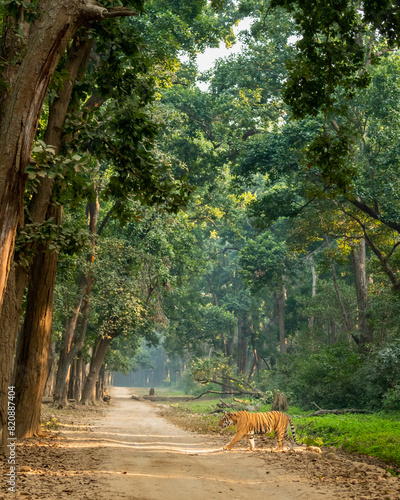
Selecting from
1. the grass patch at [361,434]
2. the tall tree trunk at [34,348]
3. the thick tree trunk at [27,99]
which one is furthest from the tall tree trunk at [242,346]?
the thick tree trunk at [27,99]

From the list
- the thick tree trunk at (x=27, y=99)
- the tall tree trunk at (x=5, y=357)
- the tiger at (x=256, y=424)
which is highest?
the thick tree trunk at (x=27, y=99)

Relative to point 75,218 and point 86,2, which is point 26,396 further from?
point 75,218

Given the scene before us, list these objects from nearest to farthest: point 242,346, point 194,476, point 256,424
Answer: point 194,476 → point 256,424 → point 242,346

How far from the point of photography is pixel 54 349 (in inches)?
1233

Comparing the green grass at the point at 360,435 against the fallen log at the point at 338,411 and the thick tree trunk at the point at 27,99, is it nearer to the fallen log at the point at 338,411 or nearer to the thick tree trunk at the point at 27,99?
the fallen log at the point at 338,411

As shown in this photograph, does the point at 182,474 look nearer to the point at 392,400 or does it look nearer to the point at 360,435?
the point at 360,435

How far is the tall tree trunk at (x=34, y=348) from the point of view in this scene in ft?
31.9

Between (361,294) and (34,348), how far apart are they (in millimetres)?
18456

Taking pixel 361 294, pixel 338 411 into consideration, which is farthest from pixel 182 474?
pixel 361 294

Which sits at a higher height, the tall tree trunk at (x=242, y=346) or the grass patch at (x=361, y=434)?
the tall tree trunk at (x=242, y=346)

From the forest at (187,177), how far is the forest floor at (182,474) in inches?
53.1

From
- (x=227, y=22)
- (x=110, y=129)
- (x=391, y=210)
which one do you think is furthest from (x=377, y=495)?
(x=227, y=22)

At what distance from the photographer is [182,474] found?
7.44m

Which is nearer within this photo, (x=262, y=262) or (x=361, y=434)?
(x=361, y=434)
